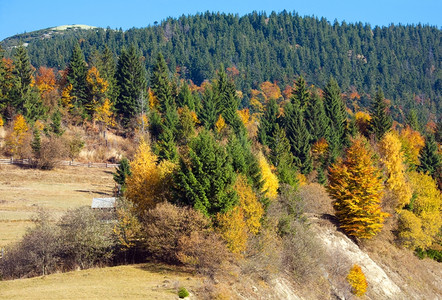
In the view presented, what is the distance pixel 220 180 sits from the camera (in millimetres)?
37531

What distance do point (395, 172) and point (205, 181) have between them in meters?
40.0

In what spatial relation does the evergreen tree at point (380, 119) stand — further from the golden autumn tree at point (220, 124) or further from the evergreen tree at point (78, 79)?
the evergreen tree at point (78, 79)

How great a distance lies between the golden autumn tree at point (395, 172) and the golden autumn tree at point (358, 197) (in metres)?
9.43

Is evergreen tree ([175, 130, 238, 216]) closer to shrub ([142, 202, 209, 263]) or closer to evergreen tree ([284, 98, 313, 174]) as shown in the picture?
shrub ([142, 202, 209, 263])

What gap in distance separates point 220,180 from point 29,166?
5426cm

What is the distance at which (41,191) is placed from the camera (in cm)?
6881

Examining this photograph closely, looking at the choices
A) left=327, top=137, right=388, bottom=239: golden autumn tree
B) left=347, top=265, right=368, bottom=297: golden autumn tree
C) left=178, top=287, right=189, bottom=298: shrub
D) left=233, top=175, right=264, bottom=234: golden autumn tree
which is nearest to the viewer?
left=178, top=287, right=189, bottom=298: shrub

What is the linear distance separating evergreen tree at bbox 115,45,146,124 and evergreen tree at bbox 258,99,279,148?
26.3 meters

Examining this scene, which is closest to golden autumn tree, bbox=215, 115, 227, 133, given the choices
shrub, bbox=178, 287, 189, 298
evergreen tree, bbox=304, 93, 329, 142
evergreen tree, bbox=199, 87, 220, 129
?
evergreen tree, bbox=199, 87, 220, 129

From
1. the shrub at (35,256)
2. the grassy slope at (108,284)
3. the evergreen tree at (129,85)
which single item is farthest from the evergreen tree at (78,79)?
the grassy slope at (108,284)

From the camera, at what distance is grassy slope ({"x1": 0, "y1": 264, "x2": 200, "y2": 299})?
1124 inches

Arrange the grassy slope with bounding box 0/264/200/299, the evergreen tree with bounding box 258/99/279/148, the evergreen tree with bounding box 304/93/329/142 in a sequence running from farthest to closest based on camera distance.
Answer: the evergreen tree with bounding box 304/93/329/142, the evergreen tree with bounding box 258/99/279/148, the grassy slope with bounding box 0/264/200/299

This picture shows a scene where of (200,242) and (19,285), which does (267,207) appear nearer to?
(200,242)

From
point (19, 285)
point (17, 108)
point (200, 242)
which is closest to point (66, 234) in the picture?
point (19, 285)
